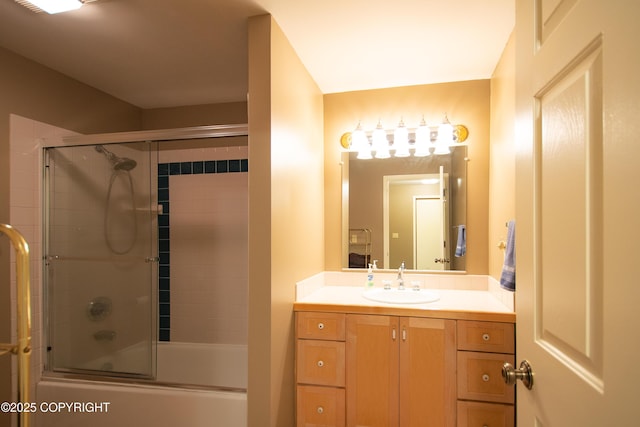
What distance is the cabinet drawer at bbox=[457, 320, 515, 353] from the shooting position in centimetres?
179

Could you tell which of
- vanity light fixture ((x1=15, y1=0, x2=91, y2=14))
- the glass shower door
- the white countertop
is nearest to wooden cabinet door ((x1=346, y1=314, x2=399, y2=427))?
the white countertop

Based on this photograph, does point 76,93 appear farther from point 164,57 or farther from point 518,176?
point 518,176

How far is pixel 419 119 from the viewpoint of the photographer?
254cm

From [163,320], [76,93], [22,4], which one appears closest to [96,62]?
[76,93]

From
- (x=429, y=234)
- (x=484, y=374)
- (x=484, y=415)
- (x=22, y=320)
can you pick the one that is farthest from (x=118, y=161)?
(x=484, y=415)

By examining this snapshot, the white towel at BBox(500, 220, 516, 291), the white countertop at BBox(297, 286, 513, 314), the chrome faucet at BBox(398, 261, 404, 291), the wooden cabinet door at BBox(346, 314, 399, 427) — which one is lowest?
the wooden cabinet door at BBox(346, 314, 399, 427)

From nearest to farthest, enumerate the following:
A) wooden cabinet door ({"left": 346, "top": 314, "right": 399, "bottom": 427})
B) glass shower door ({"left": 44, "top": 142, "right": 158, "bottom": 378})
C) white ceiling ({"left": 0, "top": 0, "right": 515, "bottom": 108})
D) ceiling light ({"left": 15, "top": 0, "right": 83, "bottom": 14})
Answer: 1. ceiling light ({"left": 15, "top": 0, "right": 83, "bottom": 14})
2. white ceiling ({"left": 0, "top": 0, "right": 515, "bottom": 108})
3. wooden cabinet door ({"left": 346, "top": 314, "right": 399, "bottom": 427})
4. glass shower door ({"left": 44, "top": 142, "right": 158, "bottom": 378})

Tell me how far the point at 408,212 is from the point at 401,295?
65 centimetres

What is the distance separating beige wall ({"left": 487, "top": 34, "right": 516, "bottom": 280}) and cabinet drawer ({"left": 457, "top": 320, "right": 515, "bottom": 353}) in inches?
18.4

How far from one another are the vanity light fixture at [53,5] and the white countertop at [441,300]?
6.39 ft

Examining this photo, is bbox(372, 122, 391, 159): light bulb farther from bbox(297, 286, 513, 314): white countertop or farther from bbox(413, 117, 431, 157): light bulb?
bbox(297, 286, 513, 314): white countertop

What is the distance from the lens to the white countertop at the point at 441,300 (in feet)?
6.29

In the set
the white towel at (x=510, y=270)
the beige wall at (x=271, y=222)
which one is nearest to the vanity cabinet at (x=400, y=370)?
the beige wall at (x=271, y=222)

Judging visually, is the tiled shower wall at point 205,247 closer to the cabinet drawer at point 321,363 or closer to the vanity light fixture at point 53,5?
the cabinet drawer at point 321,363
